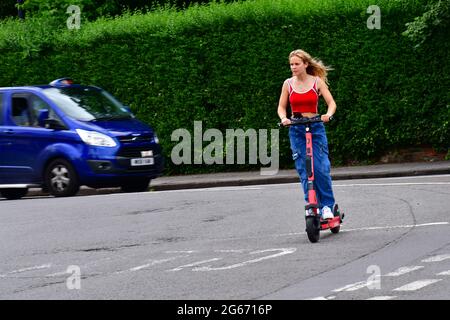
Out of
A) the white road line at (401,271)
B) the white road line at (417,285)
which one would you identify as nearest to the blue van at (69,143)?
the white road line at (401,271)

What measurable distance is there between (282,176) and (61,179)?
4.35 m

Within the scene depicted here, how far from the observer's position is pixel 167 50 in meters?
25.5

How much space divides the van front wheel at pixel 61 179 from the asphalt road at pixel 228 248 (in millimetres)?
2012

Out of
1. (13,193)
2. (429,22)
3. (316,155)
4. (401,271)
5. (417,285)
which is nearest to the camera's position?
(417,285)

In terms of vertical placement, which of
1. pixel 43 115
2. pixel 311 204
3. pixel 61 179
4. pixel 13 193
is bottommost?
pixel 13 193

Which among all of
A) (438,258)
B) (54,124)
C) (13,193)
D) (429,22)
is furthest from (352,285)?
(429,22)

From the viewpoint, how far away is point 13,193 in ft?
73.8

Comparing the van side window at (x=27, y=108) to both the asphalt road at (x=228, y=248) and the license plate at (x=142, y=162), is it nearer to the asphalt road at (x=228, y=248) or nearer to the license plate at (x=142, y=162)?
the license plate at (x=142, y=162)

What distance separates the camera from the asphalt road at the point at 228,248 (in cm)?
985

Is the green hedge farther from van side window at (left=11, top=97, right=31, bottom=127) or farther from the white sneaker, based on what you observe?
the white sneaker

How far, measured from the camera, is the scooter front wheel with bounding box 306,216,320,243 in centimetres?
1233

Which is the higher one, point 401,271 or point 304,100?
point 304,100

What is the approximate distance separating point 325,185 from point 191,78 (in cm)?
1287

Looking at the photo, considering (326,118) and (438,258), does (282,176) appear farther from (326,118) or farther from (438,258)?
(438,258)
